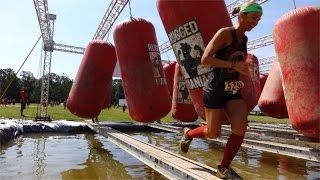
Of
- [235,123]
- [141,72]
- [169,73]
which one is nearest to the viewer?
[235,123]

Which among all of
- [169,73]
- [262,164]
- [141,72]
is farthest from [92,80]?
[262,164]

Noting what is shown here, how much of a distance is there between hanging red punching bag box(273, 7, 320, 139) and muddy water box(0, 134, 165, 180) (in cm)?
165

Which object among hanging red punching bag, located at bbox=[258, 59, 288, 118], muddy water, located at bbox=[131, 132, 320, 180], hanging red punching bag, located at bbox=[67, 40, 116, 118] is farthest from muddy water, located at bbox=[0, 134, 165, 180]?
hanging red punching bag, located at bbox=[258, 59, 288, 118]

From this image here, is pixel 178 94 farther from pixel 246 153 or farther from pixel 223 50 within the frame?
pixel 223 50

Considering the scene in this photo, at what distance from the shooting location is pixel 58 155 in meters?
6.51

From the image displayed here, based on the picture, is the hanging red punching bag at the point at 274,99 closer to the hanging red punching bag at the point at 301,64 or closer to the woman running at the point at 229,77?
the hanging red punching bag at the point at 301,64

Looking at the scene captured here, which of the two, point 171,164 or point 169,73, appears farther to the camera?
point 169,73

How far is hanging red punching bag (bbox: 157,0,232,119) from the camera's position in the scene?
4.55m

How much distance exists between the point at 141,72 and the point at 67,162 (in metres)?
1.69

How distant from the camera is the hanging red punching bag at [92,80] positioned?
8.00m

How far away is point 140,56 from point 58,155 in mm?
1970

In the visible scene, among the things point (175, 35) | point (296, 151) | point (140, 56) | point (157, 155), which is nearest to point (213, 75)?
point (157, 155)

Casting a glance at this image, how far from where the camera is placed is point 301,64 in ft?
14.4

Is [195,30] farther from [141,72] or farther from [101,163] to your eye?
[101,163]
